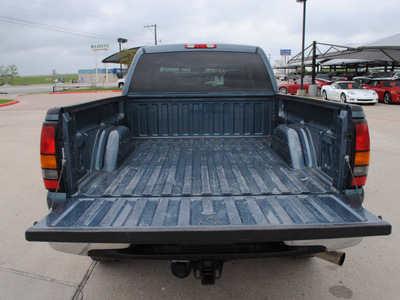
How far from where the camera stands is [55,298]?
8.94ft

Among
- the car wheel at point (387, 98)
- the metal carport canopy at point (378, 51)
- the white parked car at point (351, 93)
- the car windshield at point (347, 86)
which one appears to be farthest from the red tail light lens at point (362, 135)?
the metal carport canopy at point (378, 51)

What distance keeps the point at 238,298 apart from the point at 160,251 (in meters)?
0.95

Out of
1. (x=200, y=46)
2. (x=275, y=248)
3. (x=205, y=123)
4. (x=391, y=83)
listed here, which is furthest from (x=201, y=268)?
(x=391, y=83)

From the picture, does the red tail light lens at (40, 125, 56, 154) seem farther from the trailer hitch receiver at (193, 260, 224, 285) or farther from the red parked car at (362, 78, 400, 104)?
the red parked car at (362, 78, 400, 104)

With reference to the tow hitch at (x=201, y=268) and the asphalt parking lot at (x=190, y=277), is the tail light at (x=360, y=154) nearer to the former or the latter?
the asphalt parking lot at (x=190, y=277)

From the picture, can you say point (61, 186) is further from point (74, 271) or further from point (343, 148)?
point (343, 148)

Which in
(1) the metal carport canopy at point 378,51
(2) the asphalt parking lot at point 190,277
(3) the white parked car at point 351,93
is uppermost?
(1) the metal carport canopy at point 378,51

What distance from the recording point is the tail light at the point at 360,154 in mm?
2293

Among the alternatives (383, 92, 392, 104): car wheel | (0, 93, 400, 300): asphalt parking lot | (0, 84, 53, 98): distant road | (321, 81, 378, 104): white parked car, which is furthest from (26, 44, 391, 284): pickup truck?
(0, 84, 53, 98): distant road

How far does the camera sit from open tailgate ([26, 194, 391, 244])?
1955 millimetres

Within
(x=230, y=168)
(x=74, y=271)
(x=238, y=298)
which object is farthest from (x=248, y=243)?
(x=74, y=271)

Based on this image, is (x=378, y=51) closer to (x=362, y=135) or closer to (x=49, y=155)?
(x=362, y=135)

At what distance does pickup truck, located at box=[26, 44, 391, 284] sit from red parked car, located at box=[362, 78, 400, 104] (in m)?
17.4

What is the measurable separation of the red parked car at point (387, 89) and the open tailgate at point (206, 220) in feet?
62.6
